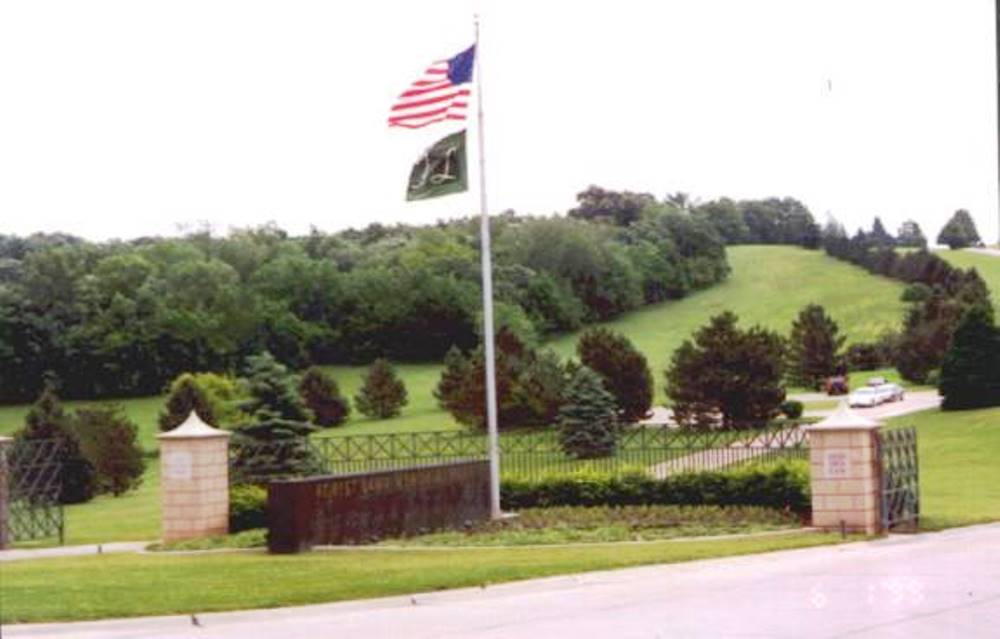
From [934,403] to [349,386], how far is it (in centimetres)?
4128

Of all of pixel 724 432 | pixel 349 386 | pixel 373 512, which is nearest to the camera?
pixel 373 512

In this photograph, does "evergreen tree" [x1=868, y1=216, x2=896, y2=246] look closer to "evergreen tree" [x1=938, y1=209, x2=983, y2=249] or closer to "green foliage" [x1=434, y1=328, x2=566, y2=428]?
"evergreen tree" [x1=938, y1=209, x2=983, y2=249]

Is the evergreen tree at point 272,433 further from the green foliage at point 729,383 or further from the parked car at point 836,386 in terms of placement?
the parked car at point 836,386

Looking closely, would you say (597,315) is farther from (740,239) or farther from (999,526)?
(999,526)

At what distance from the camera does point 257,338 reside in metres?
101

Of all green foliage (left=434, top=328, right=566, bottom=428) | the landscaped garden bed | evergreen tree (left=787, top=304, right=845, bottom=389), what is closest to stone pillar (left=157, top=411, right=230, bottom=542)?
the landscaped garden bed

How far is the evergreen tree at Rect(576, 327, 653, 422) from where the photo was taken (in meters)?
58.9

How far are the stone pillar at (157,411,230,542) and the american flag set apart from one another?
6.39 m

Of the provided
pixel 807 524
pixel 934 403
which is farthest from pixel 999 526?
pixel 934 403

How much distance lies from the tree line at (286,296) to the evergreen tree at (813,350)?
16600mm

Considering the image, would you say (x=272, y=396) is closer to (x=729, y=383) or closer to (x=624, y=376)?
(x=729, y=383)

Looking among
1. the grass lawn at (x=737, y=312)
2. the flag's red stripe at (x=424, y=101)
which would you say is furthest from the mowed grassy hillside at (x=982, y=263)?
the flag's red stripe at (x=424, y=101)

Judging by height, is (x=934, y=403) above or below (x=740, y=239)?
below

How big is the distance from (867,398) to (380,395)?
24.3 metres
